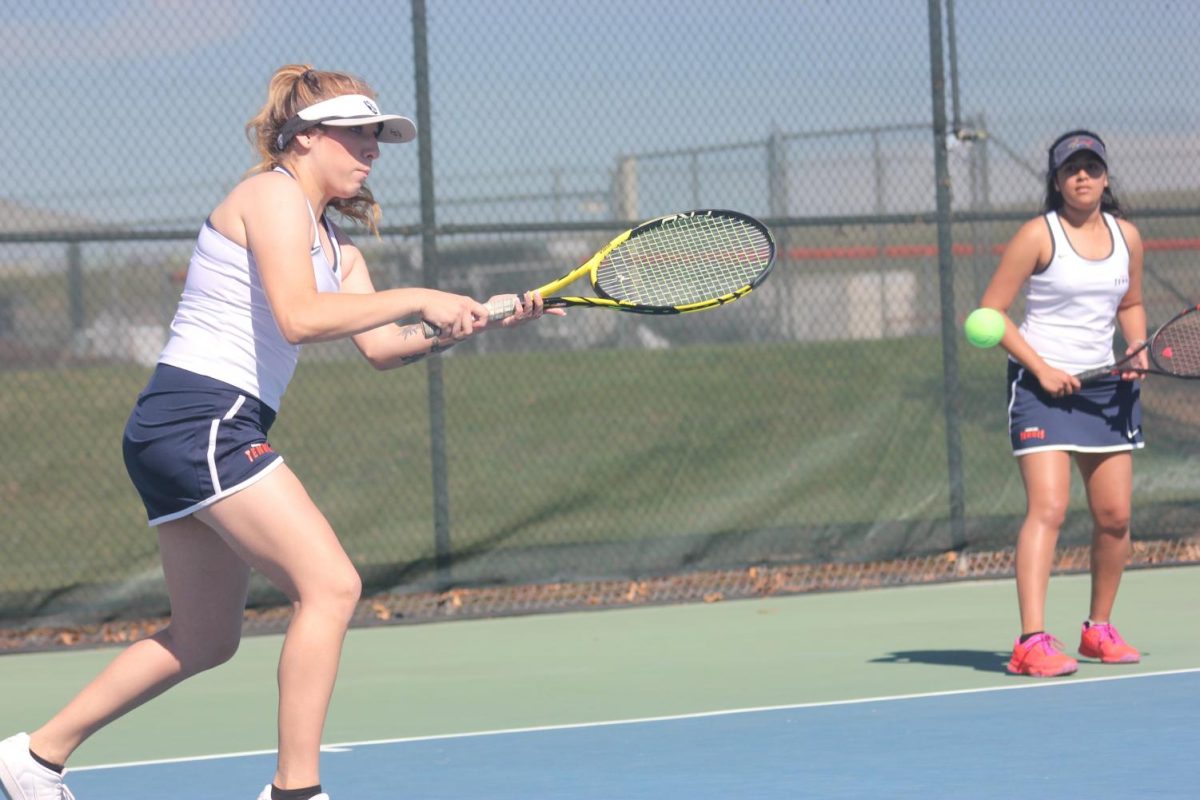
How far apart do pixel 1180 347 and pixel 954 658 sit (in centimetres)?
123

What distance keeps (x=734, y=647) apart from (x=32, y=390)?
5.41 m

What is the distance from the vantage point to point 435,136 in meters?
7.98

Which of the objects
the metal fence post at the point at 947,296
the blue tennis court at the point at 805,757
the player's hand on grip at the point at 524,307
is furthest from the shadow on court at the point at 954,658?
the player's hand on grip at the point at 524,307

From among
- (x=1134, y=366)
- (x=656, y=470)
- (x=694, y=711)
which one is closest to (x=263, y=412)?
(x=694, y=711)

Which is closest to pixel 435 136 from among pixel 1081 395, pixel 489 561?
pixel 489 561

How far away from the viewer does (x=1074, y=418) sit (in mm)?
5879

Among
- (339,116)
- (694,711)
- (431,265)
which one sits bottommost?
(694,711)

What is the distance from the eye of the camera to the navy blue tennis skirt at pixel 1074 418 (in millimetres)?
5867

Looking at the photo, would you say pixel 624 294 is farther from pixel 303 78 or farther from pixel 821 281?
pixel 821 281

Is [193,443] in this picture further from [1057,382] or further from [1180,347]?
[1180,347]

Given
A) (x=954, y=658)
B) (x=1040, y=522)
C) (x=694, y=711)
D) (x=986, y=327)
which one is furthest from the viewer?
(x=954, y=658)

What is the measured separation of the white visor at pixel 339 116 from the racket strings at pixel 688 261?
895mm

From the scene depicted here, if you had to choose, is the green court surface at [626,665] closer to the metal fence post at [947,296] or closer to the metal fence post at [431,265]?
the metal fence post at [431,265]

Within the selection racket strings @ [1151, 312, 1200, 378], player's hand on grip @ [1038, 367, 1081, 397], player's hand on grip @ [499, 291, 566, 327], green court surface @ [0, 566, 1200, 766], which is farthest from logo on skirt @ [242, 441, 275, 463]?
racket strings @ [1151, 312, 1200, 378]
